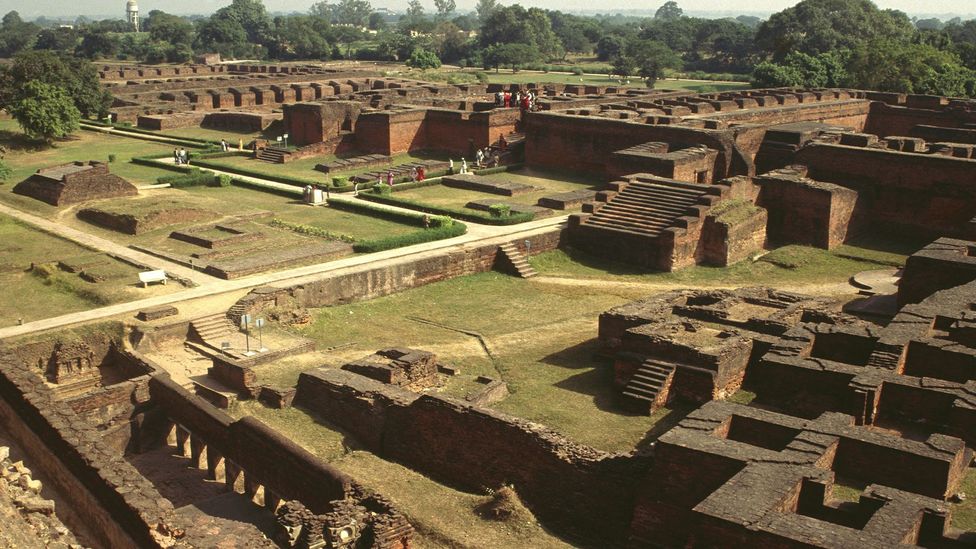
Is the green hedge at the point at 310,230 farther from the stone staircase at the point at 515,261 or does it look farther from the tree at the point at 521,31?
the tree at the point at 521,31

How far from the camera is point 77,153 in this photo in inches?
1499

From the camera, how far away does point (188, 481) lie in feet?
45.2

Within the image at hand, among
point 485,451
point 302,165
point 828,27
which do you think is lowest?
point 485,451

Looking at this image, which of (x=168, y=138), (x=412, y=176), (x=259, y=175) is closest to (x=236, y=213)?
(x=259, y=175)

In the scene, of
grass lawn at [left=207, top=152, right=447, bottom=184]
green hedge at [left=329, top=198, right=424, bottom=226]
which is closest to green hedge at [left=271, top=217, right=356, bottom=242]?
green hedge at [left=329, top=198, right=424, bottom=226]

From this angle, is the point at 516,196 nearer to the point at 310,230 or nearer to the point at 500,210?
the point at 500,210

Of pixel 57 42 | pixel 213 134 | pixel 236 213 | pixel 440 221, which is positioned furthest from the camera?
pixel 57 42

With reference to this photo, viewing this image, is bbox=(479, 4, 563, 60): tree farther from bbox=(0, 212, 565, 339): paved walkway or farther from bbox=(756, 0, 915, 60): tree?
bbox=(0, 212, 565, 339): paved walkway

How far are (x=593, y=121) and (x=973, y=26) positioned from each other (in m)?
86.7

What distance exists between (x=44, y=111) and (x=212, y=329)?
24877 mm

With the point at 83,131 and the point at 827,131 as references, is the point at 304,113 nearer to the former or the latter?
the point at 83,131

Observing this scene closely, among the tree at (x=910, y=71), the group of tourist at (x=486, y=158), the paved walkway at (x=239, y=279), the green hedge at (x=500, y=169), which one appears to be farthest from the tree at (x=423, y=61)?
the paved walkway at (x=239, y=279)

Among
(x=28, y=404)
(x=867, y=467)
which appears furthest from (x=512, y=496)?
(x=28, y=404)

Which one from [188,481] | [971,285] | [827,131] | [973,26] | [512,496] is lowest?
[188,481]
